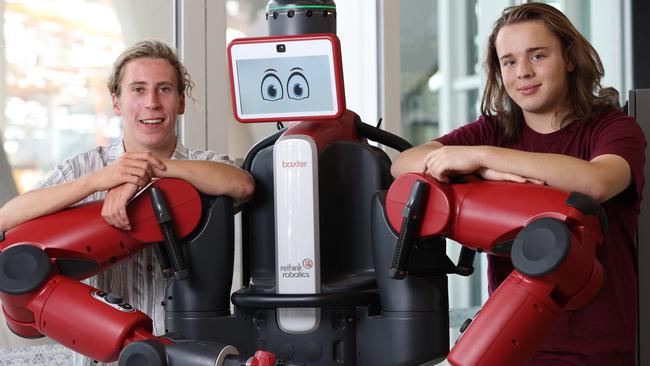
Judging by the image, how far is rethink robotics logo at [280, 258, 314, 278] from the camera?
1.67 metres

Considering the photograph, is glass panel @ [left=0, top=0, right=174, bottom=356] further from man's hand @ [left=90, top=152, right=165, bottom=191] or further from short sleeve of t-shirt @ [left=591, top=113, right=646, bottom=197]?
short sleeve of t-shirt @ [left=591, top=113, right=646, bottom=197]

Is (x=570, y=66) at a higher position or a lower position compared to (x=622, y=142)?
higher

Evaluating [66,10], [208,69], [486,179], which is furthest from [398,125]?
[486,179]

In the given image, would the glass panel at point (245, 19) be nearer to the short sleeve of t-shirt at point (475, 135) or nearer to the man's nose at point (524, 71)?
the short sleeve of t-shirt at point (475, 135)

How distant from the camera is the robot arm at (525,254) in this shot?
1.45 m

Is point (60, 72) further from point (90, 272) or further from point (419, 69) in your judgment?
point (419, 69)

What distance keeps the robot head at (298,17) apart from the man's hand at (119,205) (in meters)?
0.39

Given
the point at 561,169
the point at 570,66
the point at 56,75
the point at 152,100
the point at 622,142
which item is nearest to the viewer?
the point at 561,169

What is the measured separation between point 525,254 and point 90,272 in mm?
798

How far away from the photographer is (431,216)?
1.61 metres

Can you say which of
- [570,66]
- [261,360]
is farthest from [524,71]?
[261,360]

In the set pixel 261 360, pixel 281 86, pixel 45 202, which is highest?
pixel 281 86

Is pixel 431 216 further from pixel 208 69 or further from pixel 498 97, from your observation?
pixel 208 69

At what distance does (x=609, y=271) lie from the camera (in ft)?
5.76
